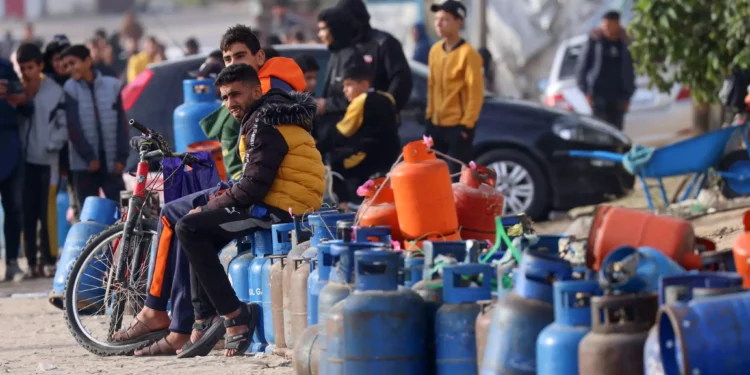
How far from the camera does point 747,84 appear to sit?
13.8 m

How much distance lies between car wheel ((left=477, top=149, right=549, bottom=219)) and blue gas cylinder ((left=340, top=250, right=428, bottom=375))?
8.43m

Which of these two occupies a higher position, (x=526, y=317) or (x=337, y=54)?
(x=337, y=54)

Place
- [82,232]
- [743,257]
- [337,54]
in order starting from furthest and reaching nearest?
[337,54]
[82,232]
[743,257]

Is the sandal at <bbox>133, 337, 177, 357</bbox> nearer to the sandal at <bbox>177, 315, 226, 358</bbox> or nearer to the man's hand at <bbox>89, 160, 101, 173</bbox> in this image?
the sandal at <bbox>177, 315, 226, 358</bbox>

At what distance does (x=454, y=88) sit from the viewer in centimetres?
1232

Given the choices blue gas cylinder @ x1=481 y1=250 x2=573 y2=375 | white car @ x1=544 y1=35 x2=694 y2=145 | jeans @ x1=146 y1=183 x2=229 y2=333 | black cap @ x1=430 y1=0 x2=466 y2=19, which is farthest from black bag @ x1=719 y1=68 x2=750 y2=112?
blue gas cylinder @ x1=481 y1=250 x2=573 y2=375

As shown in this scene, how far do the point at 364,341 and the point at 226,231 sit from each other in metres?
2.16

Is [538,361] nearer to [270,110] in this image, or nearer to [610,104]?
[270,110]

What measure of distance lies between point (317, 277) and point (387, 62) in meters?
5.06

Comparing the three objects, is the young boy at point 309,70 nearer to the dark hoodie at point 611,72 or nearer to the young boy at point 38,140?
the young boy at point 38,140

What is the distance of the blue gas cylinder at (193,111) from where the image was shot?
37.3 ft

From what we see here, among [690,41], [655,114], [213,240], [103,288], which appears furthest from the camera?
[655,114]

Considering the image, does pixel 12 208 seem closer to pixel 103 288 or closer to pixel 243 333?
pixel 103 288

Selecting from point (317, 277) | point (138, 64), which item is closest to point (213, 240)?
point (317, 277)
